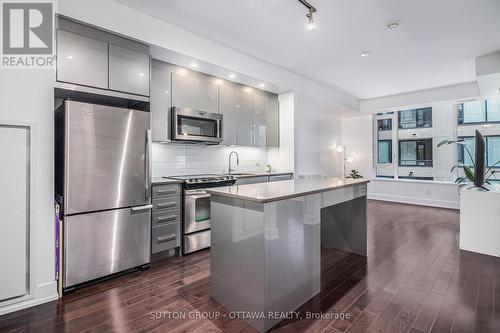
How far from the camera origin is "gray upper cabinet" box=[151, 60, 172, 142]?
3.21 metres

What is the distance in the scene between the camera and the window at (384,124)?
707 centimetres

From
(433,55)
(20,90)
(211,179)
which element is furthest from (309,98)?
(20,90)

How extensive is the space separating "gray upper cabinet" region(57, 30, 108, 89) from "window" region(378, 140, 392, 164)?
720 centimetres

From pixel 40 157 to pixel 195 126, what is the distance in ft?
6.05

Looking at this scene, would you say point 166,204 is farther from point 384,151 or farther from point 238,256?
point 384,151

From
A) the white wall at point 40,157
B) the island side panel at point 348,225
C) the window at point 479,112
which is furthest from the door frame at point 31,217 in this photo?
the window at point 479,112

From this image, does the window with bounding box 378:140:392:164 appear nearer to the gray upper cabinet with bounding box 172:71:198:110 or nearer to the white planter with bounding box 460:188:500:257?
the white planter with bounding box 460:188:500:257

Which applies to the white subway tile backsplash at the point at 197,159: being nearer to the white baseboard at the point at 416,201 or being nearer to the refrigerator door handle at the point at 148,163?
the refrigerator door handle at the point at 148,163

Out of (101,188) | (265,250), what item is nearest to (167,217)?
(101,188)

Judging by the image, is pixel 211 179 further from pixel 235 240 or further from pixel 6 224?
pixel 6 224

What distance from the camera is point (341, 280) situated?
2.45 m

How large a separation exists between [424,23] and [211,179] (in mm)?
3289

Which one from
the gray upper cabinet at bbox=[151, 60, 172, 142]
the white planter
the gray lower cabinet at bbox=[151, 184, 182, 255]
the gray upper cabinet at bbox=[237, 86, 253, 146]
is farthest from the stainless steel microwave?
the white planter

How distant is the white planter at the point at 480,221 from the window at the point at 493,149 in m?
3.49
